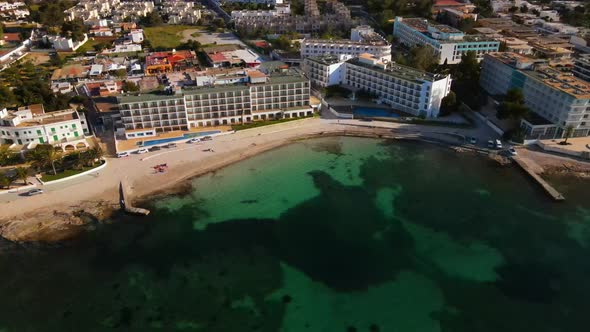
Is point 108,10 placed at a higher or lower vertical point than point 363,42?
higher

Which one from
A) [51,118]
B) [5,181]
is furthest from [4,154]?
[51,118]

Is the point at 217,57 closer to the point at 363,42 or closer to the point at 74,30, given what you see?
the point at 363,42

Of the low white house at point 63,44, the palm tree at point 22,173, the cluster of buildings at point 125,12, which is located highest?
the cluster of buildings at point 125,12

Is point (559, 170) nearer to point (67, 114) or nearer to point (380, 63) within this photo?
point (380, 63)

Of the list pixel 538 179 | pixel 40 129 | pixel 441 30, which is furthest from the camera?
pixel 441 30

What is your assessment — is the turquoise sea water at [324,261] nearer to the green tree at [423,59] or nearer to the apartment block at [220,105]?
the apartment block at [220,105]

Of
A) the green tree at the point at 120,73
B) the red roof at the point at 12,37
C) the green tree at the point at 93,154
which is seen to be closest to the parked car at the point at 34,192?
the green tree at the point at 93,154

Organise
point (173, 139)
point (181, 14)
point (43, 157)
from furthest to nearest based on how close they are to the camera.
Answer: point (181, 14)
point (173, 139)
point (43, 157)
